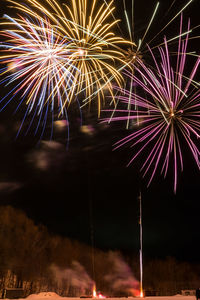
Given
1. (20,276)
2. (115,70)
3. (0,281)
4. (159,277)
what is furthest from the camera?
(159,277)

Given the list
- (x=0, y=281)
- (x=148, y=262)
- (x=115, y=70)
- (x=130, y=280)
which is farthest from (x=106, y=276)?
(x=115, y=70)

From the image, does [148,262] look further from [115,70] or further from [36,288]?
[115,70]

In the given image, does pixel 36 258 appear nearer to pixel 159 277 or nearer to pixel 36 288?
pixel 36 288

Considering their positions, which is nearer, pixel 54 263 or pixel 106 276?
pixel 54 263

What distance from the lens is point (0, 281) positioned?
37188 millimetres

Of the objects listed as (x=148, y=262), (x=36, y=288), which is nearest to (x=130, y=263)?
(x=148, y=262)

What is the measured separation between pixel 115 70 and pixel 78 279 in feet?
124

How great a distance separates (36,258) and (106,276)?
41.5 feet

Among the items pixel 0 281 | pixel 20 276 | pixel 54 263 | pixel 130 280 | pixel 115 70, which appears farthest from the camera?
pixel 130 280

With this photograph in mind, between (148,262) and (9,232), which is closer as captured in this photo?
(9,232)

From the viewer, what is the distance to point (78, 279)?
150 ft

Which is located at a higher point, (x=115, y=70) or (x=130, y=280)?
(x=115, y=70)

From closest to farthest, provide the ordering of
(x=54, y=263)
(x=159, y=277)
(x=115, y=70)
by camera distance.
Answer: (x=115, y=70)
(x=54, y=263)
(x=159, y=277)

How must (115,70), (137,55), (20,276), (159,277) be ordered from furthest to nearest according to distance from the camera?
(159,277), (20,276), (115,70), (137,55)
